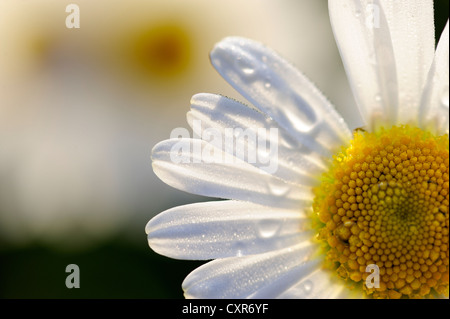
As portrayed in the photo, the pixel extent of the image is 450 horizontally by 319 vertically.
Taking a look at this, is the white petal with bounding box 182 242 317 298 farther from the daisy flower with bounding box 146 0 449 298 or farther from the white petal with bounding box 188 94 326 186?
the white petal with bounding box 188 94 326 186

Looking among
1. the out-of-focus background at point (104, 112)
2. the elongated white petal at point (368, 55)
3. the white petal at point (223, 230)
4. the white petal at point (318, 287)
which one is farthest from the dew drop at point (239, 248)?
the out-of-focus background at point (104, 112)

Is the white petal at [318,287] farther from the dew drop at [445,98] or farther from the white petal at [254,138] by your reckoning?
the dew drop at [445,98]

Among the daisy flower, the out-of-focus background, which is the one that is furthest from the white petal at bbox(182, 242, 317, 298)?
the out-of-focus background

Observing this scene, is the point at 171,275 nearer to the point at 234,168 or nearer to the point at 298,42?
the point at 234,168

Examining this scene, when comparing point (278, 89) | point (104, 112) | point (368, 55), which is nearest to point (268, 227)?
point (278, 89)

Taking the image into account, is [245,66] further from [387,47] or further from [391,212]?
[391,212]

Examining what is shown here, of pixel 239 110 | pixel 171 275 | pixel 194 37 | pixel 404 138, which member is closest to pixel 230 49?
pixel 239 110
